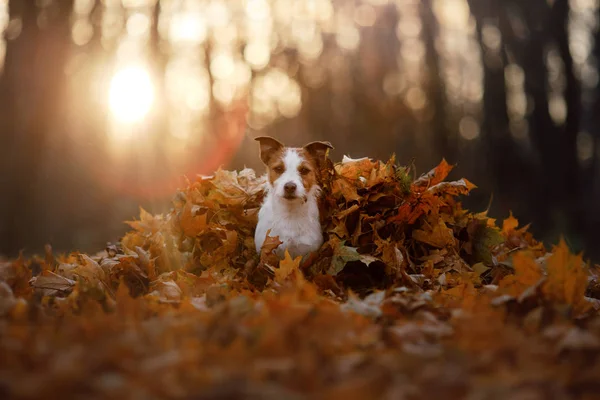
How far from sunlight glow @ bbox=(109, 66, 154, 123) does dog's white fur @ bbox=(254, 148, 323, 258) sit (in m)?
12.3

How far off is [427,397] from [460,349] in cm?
55

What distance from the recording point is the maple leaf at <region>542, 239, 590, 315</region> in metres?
3.34

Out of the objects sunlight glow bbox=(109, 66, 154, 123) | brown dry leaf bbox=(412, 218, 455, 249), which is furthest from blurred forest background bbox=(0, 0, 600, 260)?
brown dry leaf bbox=(412, 218, 455, 249)

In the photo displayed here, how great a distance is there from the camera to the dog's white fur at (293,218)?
5.29 metres

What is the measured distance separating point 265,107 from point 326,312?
25.0m

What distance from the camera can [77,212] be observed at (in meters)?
16.7

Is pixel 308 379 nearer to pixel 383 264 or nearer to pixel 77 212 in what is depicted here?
pixel 383 264

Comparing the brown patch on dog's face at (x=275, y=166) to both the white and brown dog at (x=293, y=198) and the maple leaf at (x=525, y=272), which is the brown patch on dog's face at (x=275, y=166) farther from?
the maple leaf at (x=525, y=272)

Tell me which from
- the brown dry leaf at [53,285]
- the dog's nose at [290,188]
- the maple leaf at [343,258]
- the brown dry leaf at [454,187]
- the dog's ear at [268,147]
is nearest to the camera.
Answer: the brown dry leaf at [53,285]

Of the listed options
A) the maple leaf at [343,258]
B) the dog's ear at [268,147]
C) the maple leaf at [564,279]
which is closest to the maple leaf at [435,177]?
the maple leaf at [343,258]

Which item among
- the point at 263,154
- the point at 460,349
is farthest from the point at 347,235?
the point at 460,349

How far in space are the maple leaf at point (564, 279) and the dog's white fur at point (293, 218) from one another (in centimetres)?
238

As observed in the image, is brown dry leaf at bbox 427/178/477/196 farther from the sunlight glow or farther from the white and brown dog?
the sunlight glow

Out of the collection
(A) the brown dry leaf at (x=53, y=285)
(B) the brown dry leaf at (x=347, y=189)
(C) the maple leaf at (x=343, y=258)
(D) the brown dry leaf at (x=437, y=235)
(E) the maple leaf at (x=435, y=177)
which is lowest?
(A) the brown dry leaf at (x=53, y=285)
